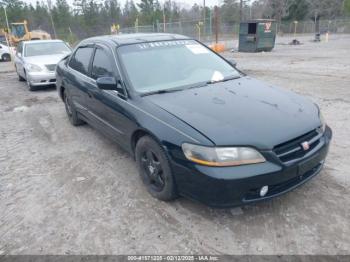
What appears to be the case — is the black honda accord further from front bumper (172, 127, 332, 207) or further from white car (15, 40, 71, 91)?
white car (15, 40, 71, 91)

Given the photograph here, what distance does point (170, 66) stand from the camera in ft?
12.6

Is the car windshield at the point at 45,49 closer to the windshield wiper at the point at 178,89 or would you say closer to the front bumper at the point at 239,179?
the windshield wiper at the point at 178,89

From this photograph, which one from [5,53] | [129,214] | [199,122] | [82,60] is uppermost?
[82,60]

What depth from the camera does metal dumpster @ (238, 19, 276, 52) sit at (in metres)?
19.0

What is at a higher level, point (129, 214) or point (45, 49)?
point (45, 49)

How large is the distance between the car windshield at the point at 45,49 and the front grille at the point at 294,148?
9.13 m

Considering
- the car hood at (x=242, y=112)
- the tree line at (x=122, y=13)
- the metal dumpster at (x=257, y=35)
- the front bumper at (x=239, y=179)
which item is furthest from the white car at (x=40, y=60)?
the tree line at (x=122, y=13)

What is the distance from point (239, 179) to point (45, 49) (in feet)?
31.2

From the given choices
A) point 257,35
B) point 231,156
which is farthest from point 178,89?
point 257,35

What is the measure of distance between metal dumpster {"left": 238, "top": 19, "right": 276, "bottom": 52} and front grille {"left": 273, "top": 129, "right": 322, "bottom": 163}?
17.5 m

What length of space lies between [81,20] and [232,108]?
64484 mm

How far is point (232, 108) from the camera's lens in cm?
306

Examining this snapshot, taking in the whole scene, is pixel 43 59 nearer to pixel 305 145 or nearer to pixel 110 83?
pixel 110 83

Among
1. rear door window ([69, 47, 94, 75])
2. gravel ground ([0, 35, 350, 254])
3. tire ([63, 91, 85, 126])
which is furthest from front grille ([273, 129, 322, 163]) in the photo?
tire ([63, 91, 85, 126])
